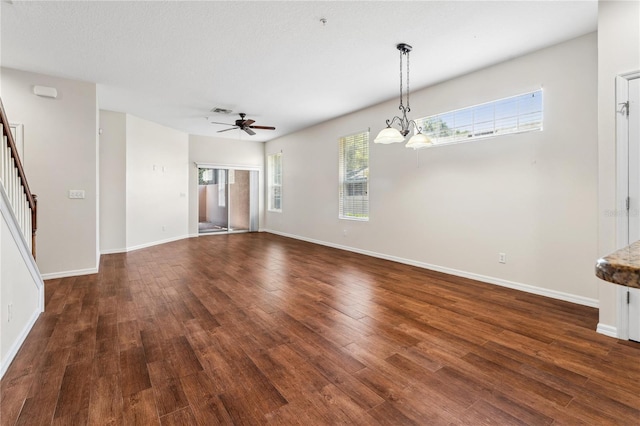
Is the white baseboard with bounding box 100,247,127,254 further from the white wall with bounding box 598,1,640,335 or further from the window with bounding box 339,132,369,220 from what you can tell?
the white wall with bounding box 598,1,640,335

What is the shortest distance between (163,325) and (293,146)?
605 centimetres

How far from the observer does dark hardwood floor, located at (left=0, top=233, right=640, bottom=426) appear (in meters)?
1.56

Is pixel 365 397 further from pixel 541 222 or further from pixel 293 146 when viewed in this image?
pixel 293 146

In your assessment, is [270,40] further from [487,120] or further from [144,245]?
[144,245]

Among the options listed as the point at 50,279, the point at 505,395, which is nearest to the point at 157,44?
the point at 50,279

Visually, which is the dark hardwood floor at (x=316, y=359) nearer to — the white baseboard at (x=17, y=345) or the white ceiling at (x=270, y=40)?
the white baseboard at (x=17, y=345)

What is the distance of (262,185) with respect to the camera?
9.22 m

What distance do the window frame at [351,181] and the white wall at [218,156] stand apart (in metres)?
3.67

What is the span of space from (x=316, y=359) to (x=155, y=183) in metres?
6.33

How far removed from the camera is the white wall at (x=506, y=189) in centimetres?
309

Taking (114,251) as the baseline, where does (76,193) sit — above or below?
above

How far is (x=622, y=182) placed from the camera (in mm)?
2385

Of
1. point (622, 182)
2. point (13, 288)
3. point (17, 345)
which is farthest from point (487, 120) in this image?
point (17, 345)

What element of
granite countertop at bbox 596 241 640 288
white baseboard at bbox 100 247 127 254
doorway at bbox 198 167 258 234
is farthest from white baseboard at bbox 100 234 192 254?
granite countertop at bbox 596 241 640 288
